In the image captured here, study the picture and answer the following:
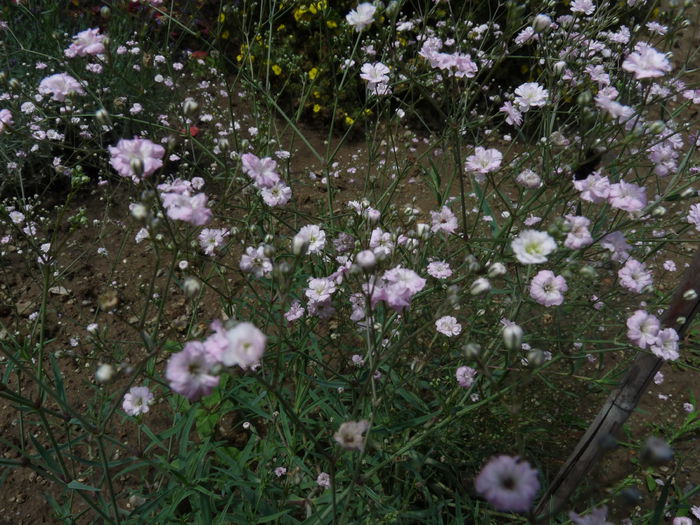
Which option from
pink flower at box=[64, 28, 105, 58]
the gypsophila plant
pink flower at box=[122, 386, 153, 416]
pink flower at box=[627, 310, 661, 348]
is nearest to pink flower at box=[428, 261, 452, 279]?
the gypsophila plant

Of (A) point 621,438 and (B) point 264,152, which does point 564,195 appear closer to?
(B) point 264,152

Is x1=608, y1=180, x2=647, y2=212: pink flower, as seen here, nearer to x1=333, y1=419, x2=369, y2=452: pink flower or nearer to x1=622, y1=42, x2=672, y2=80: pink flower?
x1=622, y1=42, x2=672, y2=80: pink flower

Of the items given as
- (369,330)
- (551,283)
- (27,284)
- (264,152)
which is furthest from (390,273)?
(27,284)

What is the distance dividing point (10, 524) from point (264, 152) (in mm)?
2543

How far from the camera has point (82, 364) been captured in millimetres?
→ 3359

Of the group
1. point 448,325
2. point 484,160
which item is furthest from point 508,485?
point 484,160

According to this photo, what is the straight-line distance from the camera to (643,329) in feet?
6.04

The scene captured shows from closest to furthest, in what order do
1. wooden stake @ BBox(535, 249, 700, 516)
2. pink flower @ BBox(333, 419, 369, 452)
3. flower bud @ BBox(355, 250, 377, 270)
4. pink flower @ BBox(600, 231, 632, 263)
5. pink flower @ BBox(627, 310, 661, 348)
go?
pink flower @ BBox(333, 419, 369, 452)
flower bud @ BBox(355, 250, 377, 270)
wooden stake @ BBox(535, 249, 700, 516)
pink flower @ BBox(627, 310, 661, 348)
pink flower @ BBox(600, 231, 632, 263)

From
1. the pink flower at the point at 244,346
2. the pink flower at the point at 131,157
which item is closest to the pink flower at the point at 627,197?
the pink flower at the point at 244,346

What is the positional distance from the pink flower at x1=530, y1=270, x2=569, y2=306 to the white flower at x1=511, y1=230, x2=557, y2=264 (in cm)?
21

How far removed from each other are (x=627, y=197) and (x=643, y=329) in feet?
1.69

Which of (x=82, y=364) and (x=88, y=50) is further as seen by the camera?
(x=82, y=364)

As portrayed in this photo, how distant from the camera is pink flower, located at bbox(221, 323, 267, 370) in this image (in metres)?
1.20

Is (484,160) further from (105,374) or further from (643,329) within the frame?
(105,374)
